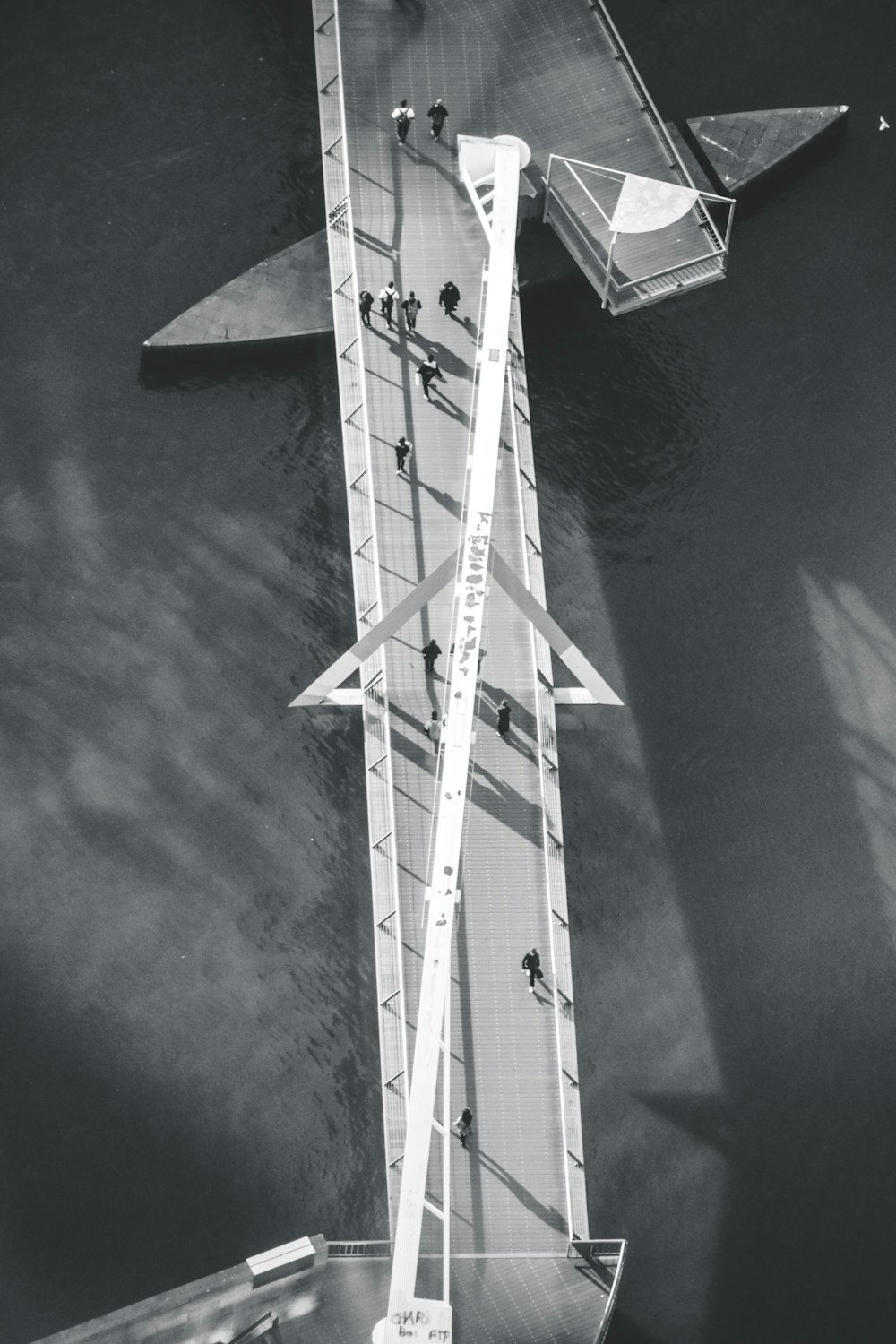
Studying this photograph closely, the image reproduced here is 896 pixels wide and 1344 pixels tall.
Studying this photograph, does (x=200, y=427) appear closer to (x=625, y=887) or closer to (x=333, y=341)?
(x=333, y=341)

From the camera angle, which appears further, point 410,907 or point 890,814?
point 890,814

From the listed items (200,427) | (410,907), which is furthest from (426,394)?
(410,907)

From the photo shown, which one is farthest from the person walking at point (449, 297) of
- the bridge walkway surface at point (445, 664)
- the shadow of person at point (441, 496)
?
the shadow of person at point (441, 496)

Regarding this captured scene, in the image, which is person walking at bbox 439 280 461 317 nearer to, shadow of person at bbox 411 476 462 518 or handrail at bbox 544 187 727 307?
handrail at bbox 544 187 727 307

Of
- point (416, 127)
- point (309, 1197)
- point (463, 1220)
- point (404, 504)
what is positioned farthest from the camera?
point (416, 127)

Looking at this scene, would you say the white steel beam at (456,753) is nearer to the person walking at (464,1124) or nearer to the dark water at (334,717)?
the person walking at (464,1124)

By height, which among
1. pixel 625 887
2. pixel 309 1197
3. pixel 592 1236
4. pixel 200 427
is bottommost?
pixel 592 1236

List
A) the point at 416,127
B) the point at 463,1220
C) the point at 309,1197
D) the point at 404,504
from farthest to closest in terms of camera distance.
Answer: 1. the point at 416,127
2. the point at 404,504
3. the point at 309,1197
4. the point at 463,1220
